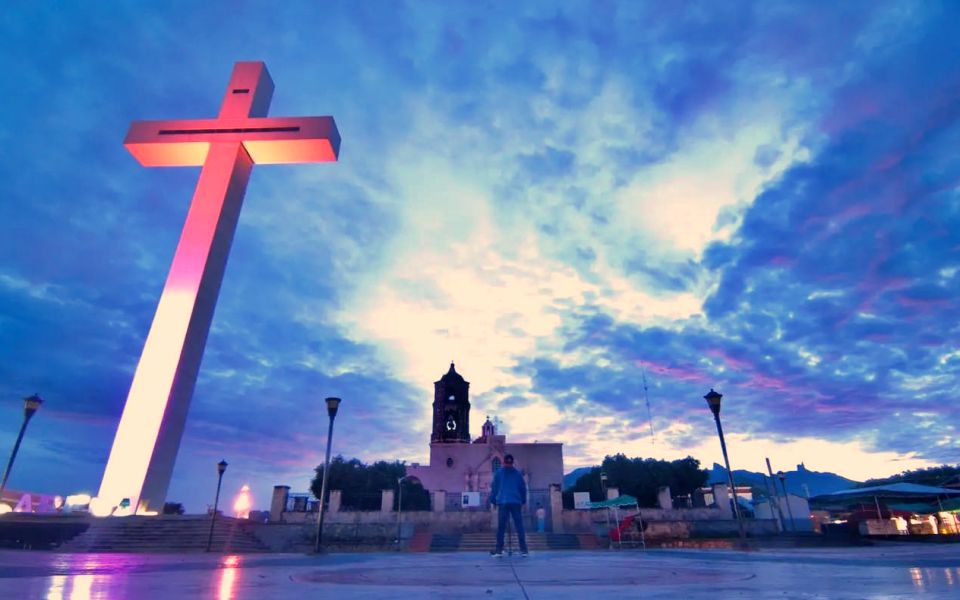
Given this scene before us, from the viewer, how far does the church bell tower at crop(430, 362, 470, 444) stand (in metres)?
51.2

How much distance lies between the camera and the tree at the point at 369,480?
43156 mm

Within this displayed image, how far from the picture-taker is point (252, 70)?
2573 centimetres

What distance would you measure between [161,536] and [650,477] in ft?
133

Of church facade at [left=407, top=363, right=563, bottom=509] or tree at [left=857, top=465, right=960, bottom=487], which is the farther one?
Answer: church facade at [left=407, top=363, right=563, bottom=509]

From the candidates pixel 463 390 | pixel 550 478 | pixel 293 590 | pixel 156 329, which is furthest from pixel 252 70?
pixel 550 478

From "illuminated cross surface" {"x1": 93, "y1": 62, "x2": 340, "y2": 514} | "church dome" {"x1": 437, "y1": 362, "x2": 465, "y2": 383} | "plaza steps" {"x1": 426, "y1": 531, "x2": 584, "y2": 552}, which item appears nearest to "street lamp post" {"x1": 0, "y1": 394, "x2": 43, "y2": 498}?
"illuminated cross surface" {"x1": 93, "y1": 62, "x2": 340, "y2": 514}

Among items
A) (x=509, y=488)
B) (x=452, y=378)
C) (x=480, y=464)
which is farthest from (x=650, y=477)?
(x=509, y=488)

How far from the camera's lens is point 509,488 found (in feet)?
25.9

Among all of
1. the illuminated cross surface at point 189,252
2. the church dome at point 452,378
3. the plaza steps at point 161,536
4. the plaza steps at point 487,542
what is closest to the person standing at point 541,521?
the plaza steps at point 487,542

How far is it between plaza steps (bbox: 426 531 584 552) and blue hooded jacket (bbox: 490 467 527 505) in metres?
14.8

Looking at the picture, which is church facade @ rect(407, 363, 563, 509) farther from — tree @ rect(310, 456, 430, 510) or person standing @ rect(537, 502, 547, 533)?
person standing @ rect(537, 502, 547, 533)

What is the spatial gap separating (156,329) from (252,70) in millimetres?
14780

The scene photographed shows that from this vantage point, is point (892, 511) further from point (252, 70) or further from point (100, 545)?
point (252, 70)

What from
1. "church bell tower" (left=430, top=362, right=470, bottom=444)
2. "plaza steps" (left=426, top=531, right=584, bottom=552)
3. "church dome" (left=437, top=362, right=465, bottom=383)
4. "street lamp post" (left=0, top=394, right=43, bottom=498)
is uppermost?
"church dome" (left=437, top=362, right=465, bottom=383)
